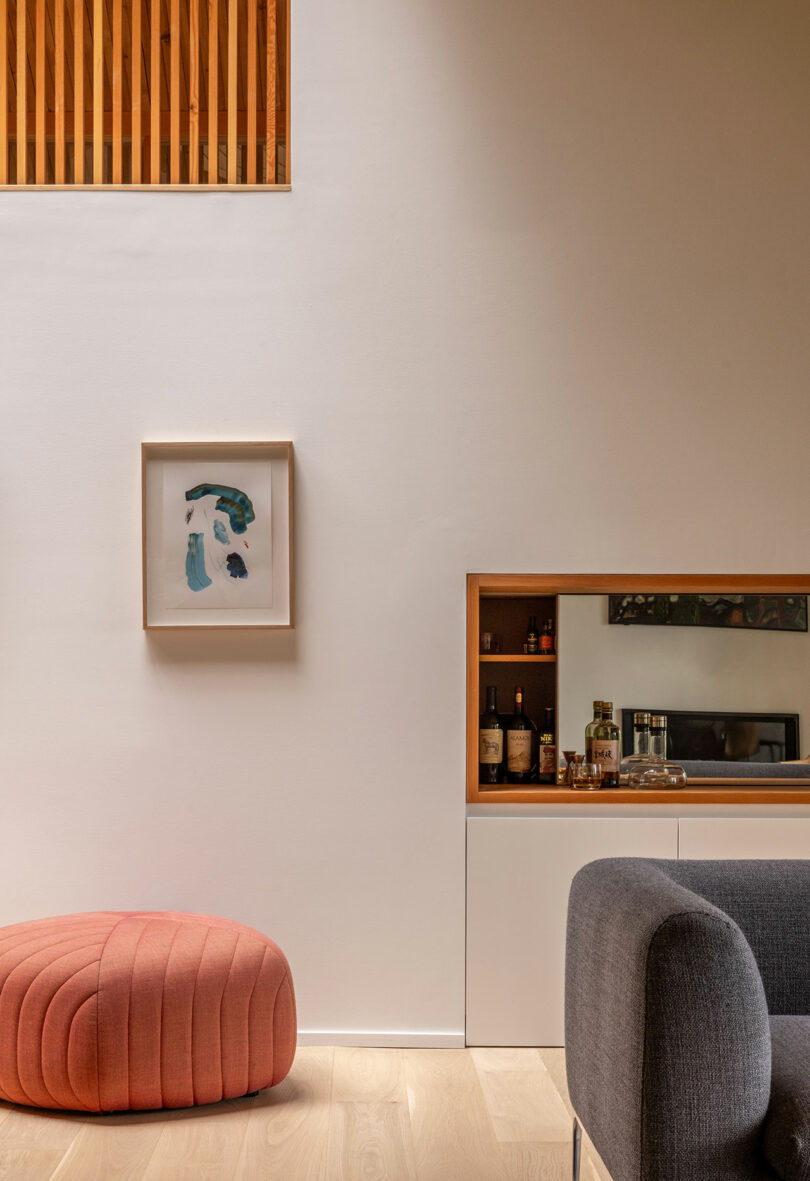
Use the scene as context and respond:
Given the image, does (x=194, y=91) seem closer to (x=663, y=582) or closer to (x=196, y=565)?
(x=196, y=565)

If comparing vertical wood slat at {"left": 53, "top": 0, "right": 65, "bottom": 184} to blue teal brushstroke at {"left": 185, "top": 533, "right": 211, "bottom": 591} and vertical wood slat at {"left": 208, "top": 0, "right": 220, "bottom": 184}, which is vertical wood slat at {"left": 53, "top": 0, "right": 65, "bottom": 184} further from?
blue teal brushstroke at {"left": 185, "top": 533, "right": 211, "bottom": 591}

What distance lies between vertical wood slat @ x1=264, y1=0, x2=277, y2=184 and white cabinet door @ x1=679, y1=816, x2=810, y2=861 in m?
2.44

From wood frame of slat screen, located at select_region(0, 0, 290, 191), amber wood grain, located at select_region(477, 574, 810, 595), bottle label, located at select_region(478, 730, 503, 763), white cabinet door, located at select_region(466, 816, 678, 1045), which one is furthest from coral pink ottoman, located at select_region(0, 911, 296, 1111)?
wood frame of slat screen, located at select_region(0, 0, 290, 191)

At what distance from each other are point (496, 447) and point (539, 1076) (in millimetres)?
1850

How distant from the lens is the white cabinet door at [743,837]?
3.30 metres

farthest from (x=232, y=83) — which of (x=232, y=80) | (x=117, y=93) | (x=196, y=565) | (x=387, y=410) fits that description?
(x=196, y=565)

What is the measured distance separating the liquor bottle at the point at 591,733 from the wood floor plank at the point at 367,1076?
1077mm

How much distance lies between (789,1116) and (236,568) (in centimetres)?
217

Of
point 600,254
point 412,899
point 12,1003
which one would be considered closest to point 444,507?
point 600,254

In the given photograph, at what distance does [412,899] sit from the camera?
328 cm

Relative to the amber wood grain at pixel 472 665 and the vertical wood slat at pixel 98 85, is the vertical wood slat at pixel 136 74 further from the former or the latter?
the amber wood grain at pixel 472 665

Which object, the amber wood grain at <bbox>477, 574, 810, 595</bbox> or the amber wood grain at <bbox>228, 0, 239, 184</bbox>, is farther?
the amber wood grain at <bbox>228, 0, 239, 184</bbox>

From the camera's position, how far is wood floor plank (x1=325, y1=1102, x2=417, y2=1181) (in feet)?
7.95

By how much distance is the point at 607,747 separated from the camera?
341 centimetres
